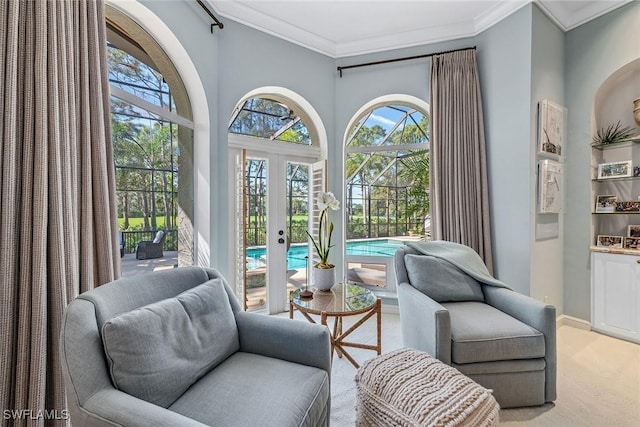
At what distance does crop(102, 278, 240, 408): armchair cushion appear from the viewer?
1038 mm

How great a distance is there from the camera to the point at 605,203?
290 cm

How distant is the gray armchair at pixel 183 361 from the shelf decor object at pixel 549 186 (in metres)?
2.45

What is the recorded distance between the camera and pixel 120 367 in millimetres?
1030

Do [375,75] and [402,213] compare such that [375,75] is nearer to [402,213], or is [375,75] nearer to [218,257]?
[402,213]

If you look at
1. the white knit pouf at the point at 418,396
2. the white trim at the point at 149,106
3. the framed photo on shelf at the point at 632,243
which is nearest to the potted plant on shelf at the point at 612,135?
the framed photo on shelf at the point at 632,243

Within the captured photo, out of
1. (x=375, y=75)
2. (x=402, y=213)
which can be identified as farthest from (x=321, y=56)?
(x=402, y=213)

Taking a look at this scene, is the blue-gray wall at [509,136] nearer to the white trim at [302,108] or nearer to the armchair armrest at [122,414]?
the white trim at [302,108]

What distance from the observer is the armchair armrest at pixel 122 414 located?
2.86 ft

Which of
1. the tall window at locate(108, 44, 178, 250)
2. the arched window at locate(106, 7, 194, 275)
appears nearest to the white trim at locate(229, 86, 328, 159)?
the arched window at locate(106, 7, 194, 275)

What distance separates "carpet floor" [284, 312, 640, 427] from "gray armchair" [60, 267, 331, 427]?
2.11ft

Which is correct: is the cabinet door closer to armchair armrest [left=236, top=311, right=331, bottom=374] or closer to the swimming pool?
the swimming pool

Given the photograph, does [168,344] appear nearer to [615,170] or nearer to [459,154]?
[459,154]

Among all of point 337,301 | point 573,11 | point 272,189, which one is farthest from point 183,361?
point 573,11

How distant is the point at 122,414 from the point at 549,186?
336cm
